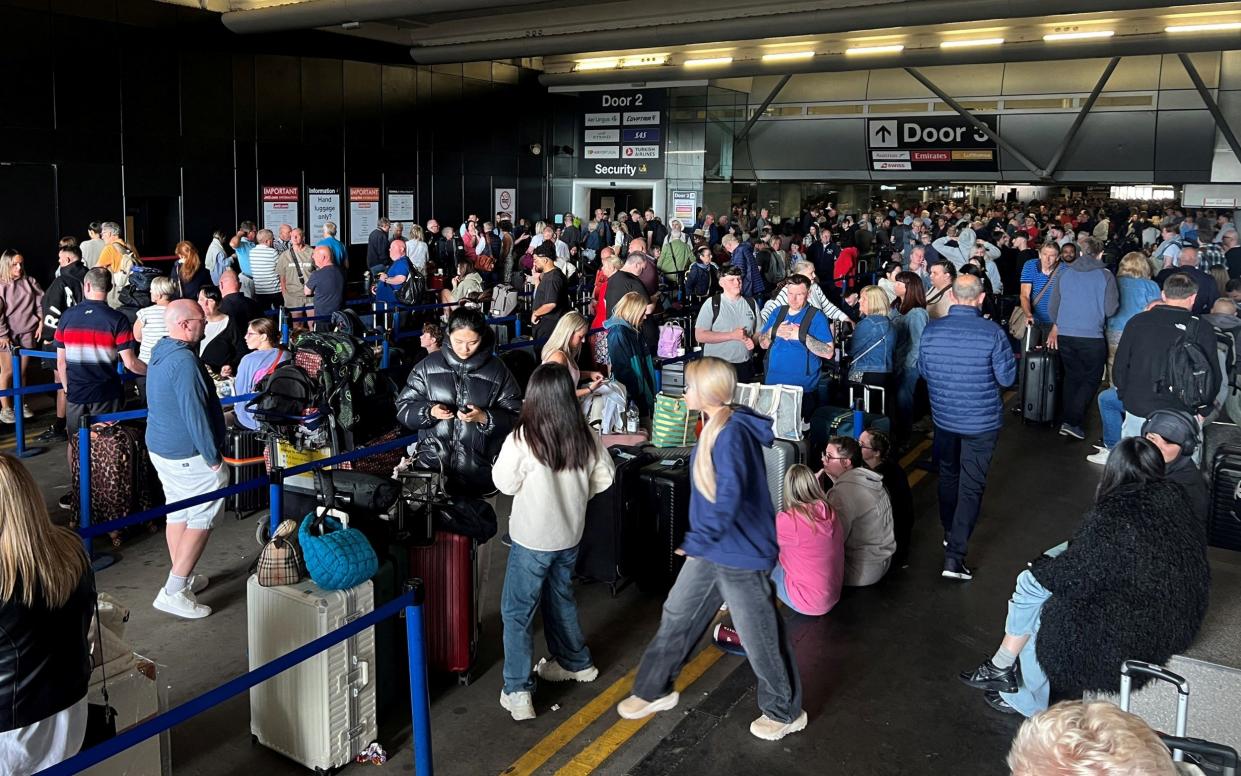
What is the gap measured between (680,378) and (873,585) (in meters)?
2.54

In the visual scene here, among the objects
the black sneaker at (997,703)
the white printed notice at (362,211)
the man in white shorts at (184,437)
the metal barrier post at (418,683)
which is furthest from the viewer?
the white printed notice at (362,211)

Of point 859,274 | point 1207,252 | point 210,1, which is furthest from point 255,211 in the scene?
point 1207,252

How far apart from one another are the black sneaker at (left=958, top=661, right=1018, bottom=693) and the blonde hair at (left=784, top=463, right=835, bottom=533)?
47.1 inches

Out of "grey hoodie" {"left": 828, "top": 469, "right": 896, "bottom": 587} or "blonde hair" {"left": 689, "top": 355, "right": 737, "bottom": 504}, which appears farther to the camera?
"grey hoodie" {"left": 828, "top": 469, "right": 896, "bottom": 587}

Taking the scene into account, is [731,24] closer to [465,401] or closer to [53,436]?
[53,436]

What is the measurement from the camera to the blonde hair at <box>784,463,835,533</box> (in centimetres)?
628

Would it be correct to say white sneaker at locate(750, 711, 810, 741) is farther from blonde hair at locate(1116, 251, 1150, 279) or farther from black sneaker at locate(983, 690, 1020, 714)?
blonde hair at locate(1116, 251, 1150, 279)

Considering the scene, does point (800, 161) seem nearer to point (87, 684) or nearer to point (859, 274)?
point (859, 274)

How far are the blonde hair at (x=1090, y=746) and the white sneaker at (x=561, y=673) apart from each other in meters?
3.57

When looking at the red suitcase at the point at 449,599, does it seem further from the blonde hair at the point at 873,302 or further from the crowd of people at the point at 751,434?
the blonde hair at the point at 873,302

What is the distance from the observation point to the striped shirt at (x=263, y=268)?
48.7 feet

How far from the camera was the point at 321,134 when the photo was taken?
72.4 ft

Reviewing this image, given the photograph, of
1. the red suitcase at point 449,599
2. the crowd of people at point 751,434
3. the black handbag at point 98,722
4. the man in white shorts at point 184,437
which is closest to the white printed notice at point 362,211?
the crowd of people at point 751,434

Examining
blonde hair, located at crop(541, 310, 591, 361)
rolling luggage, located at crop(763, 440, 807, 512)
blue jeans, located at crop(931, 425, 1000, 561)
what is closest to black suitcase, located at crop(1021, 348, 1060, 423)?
blue jeans, located at crop(931, 425, 1000, 561)
